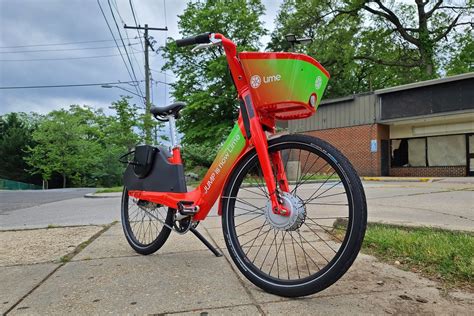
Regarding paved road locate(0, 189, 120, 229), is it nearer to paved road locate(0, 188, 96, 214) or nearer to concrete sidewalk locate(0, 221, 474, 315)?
paved road locate(0, 188, 96, 214)

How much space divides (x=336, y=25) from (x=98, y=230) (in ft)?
87.4

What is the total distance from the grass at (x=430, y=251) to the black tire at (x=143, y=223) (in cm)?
171

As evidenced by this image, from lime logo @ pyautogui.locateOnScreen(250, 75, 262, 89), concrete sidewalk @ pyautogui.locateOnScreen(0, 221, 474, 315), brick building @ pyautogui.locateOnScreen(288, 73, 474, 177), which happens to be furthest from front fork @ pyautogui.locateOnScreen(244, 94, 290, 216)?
brick building @ pyautogui.locateOnScreen(288, 73, 474, 177)

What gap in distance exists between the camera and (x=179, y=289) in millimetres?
2188

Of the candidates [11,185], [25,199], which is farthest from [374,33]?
[11,185]

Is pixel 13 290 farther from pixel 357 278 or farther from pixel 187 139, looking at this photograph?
pixel 187 139

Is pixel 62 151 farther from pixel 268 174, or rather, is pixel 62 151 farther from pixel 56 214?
pixel 268 174

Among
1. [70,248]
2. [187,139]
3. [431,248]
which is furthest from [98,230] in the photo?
[187,139]

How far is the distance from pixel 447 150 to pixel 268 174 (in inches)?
858

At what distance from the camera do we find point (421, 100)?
18.8 m

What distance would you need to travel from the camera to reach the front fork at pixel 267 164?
2.17m

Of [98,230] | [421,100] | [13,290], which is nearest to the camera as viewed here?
[13,290]

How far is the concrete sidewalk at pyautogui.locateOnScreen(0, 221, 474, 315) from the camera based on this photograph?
1882 mm

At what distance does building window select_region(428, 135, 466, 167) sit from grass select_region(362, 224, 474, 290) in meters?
19.8
